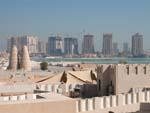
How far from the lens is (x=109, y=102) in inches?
545

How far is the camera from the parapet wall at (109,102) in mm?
12523

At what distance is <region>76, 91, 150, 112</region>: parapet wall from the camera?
12.5 meters

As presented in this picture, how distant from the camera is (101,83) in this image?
18.6 meters

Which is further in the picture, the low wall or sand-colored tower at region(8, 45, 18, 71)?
sand-colored tower at region(8, 45, 18, 71)

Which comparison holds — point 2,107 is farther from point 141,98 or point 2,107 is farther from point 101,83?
point 101,83

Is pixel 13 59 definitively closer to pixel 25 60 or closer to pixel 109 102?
pixel 25 60

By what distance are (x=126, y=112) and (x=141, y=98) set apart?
5.70 ft

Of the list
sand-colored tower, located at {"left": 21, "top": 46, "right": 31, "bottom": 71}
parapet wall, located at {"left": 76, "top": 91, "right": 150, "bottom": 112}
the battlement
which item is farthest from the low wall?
sand-colored tower, located at {"left": 21, "top": 46, "right": 31, "bottom": 71}

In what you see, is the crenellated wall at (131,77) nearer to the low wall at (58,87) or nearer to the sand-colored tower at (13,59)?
the low wall at (58,87)

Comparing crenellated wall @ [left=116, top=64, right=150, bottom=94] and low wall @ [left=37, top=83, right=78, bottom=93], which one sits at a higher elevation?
crenellated wall @ [left=116, top=64, right=150, bottom=94]

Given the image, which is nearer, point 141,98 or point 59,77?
point 141,98

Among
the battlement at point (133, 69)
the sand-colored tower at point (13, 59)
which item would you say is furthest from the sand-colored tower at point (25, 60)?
the battlement at point (133, 69)

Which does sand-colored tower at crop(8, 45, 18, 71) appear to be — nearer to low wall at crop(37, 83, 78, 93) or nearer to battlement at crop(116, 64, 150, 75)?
low wall at crop(37, 83, 78, 93)

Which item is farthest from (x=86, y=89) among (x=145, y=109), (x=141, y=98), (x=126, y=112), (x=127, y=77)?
(x=145, y=109)
